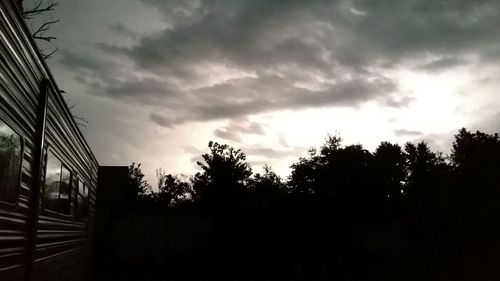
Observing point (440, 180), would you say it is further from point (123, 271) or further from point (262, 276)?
point (123, 271)

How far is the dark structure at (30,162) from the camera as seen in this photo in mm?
3145

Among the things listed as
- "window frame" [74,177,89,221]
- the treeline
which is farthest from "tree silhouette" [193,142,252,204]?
"window frame" [74,177,89,221]

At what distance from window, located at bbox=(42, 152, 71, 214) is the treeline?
1171 centimetres

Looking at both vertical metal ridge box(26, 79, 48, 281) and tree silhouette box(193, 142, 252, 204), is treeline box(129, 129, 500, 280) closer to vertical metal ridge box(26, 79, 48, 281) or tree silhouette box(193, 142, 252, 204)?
tree silhouette box(193, 142, 252, 204)

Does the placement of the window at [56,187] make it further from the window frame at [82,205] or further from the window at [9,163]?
the window at [9,163]

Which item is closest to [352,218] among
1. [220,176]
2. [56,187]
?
[220,176]

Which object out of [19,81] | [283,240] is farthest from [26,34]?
[283,240]

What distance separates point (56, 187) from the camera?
5043 millimetres

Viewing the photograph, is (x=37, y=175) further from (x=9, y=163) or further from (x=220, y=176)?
(x=220, y=176)

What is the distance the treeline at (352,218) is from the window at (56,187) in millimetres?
11714

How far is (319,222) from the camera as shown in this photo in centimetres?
2125

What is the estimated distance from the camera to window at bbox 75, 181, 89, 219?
7043mm

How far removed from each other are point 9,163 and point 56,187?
192cm

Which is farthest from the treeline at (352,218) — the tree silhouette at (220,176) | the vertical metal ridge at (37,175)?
the vertical metal ridge at (37,175)
